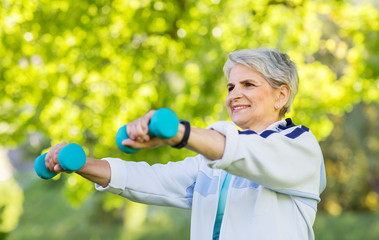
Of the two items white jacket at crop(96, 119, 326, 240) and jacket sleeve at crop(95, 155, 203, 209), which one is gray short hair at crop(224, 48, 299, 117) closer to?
white jacket at crop(96, 119, 326, 240)

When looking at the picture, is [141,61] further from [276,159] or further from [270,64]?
[276,159]

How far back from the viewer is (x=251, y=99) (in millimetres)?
2061

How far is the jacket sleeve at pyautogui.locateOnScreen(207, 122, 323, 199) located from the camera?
1540mm

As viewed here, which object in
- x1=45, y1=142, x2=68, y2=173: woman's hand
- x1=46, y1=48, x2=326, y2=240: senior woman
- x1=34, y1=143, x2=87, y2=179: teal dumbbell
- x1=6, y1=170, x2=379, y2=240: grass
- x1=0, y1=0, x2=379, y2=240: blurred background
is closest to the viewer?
x1=46, y1=48, x2=326, y2=240: senior woman

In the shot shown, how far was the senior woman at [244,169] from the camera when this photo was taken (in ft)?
5.05

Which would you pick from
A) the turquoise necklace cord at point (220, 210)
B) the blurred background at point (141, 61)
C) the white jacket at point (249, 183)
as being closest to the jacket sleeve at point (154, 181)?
the white jacket at point (249, 183)

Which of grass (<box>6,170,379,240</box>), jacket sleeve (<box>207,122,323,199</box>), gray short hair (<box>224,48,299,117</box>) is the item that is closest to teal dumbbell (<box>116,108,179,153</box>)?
jacket sleeve (<box>207,122,323,199</box>)

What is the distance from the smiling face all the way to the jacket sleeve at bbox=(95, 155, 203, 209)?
1.08 feet

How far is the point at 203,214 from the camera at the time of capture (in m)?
2.03

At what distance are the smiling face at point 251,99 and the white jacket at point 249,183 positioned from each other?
10 centimetres

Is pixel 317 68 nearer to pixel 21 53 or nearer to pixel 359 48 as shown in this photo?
pixel 359 48

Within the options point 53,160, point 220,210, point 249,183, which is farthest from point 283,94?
point 53,160

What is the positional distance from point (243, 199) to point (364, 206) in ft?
45.2

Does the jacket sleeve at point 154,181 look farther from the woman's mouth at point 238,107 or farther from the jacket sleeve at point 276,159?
the jacket sleeve at point 276,159
